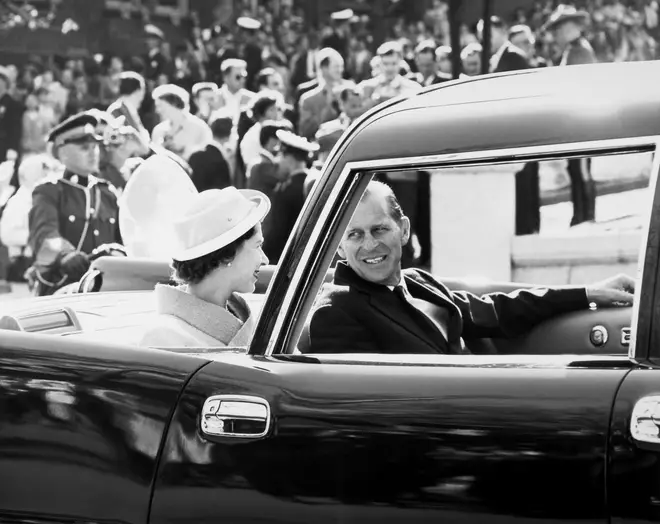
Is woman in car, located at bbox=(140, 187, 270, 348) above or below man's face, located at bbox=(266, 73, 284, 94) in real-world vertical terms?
above

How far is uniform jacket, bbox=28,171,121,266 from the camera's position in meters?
8.64

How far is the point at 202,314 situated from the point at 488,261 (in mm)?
781

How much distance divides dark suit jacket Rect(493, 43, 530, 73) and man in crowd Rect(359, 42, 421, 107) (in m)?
0.87

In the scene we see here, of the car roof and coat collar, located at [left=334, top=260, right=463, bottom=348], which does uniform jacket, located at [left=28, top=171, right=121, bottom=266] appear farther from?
the car roof

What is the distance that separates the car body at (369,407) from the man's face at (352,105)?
918 centimetres

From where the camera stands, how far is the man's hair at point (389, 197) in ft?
9.97

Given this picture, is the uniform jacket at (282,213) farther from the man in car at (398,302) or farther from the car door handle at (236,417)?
the car door handle at (236,417)

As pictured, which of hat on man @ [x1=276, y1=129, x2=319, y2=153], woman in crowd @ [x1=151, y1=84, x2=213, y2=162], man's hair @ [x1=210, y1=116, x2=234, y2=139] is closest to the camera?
hat on man @ [x1=276, y1=129, x2=319, y2=153]

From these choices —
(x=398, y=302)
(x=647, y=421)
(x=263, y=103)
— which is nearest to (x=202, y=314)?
(x=398, y=302)

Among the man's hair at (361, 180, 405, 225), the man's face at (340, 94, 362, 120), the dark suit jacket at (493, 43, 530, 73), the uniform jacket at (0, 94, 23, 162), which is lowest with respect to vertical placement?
the uniform jacket at (0, 94, 23, 162)

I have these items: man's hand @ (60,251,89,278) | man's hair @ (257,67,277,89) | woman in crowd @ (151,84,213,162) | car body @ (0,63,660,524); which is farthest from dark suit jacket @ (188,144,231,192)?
car body @ (0,63,660,524)

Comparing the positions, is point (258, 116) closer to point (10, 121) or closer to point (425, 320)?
point (10, 121)

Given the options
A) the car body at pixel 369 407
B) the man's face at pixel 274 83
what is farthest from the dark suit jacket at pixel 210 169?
the car body at pixel 369 407

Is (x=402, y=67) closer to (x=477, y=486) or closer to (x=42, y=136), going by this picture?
(x=42, y=136)
